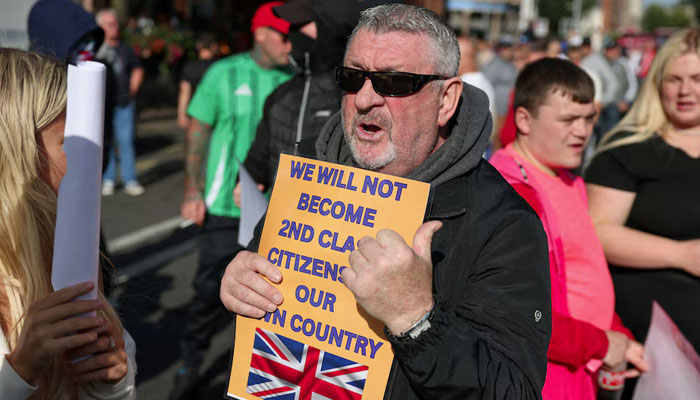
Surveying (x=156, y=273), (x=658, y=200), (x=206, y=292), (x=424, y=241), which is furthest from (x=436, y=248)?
(x=206, y=292)

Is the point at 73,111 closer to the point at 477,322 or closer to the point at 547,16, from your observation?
the point at 477,322

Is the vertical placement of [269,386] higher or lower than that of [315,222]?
lower

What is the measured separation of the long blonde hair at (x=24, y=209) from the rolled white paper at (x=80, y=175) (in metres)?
0.28

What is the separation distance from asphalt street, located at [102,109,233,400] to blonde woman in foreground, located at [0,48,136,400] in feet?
1.19

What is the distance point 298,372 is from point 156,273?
3.67 feet

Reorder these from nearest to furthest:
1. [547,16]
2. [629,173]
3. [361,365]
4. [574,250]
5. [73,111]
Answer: [73,111], [361,365], [574,250], [629,173], [547,16]

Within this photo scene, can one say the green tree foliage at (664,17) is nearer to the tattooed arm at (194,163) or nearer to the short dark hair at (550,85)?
the tattooed arm at (194,163)

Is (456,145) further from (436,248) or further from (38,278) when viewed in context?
(38,278)

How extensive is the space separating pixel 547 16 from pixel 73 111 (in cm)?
7522

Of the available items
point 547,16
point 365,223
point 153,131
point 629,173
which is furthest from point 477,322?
point 547,16

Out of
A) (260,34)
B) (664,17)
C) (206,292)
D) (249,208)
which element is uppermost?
(664,17)

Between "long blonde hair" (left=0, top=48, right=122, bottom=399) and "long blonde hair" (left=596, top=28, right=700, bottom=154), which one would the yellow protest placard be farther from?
"long blonde hair" (left=596, top=28, right=700, bottom=154)

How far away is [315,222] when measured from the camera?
5.49 feet

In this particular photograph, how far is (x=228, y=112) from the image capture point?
415 cm
